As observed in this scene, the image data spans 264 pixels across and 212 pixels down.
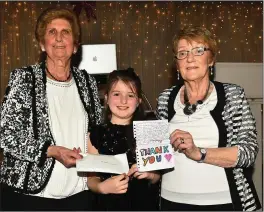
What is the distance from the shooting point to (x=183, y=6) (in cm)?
563

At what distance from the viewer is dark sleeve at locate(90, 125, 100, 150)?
6.73ft

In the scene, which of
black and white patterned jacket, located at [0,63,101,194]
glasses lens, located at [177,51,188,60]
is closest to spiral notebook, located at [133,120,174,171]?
glasses lens, located at [177,51,188,60]

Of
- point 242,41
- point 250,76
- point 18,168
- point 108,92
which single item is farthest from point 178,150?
point 242,41

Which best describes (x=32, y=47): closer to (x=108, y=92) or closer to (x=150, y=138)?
(x=108, y=92)

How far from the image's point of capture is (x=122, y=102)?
6.72 ft

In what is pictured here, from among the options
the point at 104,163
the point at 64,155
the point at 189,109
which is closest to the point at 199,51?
the point at 189,109

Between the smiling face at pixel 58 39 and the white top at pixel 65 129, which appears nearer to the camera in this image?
the white top at pixel 65 129

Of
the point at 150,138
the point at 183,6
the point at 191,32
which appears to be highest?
the point at 183,6

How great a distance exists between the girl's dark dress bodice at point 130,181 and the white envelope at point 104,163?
0.08 metres

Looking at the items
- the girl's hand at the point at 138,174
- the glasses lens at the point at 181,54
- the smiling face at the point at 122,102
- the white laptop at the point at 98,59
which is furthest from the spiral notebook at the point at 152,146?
the white laptop at the point at 98,59

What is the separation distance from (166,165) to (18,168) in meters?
0.72

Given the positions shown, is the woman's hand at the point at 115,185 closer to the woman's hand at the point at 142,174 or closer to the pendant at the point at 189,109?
the woman's hand at the point at 142,174

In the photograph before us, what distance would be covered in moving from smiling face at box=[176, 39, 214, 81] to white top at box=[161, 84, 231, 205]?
0.42 feet

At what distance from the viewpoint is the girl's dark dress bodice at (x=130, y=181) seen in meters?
2.00
